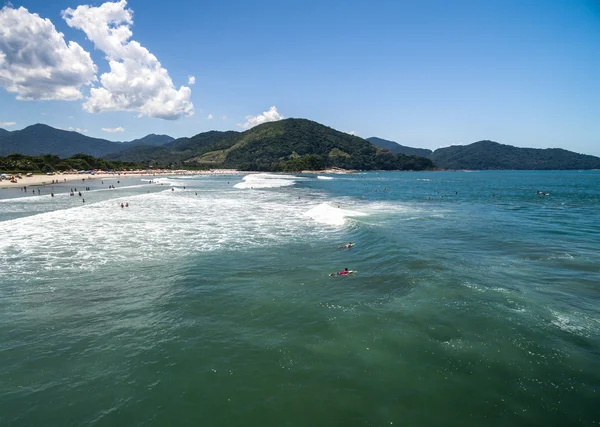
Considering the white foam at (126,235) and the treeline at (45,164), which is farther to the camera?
the treeline at (45,164)

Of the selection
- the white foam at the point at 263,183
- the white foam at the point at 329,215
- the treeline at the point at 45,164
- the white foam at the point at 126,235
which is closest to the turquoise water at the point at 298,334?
the white foam at the point at 126,235

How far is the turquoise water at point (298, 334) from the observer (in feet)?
28.5

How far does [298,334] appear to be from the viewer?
1210 cm

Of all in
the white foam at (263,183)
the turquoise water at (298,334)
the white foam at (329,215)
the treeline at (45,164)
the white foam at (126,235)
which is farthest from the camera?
the treeline at (45,164)

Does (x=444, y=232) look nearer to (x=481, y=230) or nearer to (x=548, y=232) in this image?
(x=481, y=230)

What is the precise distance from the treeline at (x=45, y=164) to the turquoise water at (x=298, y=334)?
137322 millimetres

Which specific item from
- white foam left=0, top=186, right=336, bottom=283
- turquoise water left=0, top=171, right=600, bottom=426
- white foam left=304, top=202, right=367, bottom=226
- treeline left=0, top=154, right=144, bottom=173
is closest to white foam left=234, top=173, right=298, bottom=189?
white foam left=304, top=202, right=367, bottom=226

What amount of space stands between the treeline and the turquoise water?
137322 mm

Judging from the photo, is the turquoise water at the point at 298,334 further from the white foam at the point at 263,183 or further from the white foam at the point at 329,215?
the white foam at the point at 263,183

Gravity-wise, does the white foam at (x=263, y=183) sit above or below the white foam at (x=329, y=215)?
above

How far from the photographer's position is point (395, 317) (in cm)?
1325

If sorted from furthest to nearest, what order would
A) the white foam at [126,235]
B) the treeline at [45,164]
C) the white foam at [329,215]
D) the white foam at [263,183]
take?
1. the treeline at [45,164]
2. the white foam at [263,183]
3. the white foam at [329,215]
4. the white foam at [126,235]

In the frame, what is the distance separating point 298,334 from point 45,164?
170 metres

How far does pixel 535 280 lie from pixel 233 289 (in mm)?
15651
